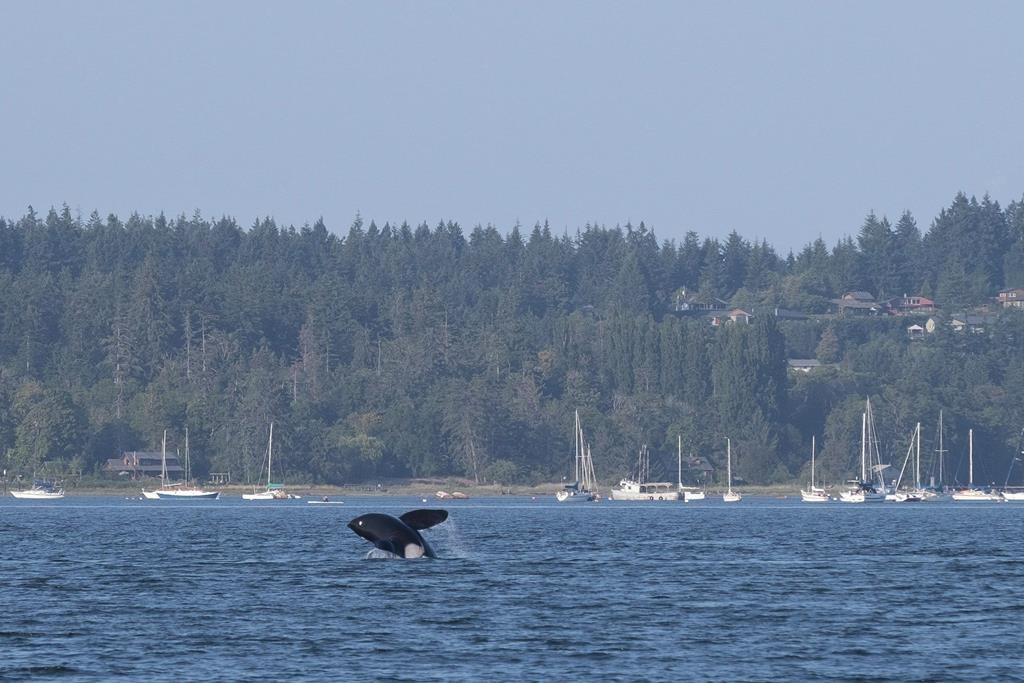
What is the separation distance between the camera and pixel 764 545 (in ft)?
301

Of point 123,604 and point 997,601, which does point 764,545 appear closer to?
point 997,601

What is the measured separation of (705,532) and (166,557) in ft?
130

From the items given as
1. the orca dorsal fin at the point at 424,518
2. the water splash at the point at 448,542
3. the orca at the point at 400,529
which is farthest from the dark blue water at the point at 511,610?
the orca dorsal fin at the point at 424,518

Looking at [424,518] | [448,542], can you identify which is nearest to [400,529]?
[424,518]

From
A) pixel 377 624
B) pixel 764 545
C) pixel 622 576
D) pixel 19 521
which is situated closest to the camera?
pixel 377 624

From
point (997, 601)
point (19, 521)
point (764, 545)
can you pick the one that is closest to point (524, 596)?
point (997, 601)

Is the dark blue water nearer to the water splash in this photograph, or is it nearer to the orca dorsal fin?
the water splash

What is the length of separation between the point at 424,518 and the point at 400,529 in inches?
134

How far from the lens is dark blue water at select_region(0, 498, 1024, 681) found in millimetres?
42156

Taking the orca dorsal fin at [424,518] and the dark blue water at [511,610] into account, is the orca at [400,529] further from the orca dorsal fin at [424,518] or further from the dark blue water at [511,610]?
the dark blue water at [511,610]

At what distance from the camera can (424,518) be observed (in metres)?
66.2

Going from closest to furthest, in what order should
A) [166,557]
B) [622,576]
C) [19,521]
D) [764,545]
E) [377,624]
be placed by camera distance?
[377,624]
[622,576]
[166,557]
[764,545]
[19,521]

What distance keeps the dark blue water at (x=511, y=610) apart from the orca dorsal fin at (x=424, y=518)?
166 cm

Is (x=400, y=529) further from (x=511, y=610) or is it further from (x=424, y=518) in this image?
(x=511, y=610)
